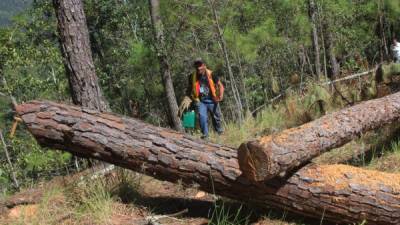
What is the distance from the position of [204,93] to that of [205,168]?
389 cm

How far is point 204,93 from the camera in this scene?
7.64 metres

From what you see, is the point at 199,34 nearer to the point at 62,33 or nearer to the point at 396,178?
the point at 62,33

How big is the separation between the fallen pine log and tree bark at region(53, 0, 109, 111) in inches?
58.2

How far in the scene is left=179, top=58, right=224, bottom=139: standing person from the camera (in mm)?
7535

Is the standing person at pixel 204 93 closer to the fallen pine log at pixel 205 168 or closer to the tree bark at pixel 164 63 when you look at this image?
the fallen pine log at pixel 205 168

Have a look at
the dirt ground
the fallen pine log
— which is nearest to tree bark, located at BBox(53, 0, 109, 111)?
the dirt ground

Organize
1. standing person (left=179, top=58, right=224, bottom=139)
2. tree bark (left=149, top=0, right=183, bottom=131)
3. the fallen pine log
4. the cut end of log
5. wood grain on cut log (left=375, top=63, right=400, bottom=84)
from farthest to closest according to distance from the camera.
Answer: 1. tree bark (left=149, top=0, right=183, bottom=131)
2. standing person (left=179, top=58, right=224, bottom=139)
3. wood grain on cut log (left=375, top=63, right=400, bottom=84)
4. the fallen pine log
5. the cut end of log

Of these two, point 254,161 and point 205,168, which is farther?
point 205,168

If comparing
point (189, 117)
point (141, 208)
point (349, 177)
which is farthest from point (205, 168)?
point (189, 117)

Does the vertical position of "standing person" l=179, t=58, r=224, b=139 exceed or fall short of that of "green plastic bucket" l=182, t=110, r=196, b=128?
it exceeds it

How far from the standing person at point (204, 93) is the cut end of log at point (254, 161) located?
390cm

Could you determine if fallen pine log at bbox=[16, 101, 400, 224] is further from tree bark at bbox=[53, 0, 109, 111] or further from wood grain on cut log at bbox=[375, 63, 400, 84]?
wood grain on cut log at bbox=[375, 63, 400, 84]

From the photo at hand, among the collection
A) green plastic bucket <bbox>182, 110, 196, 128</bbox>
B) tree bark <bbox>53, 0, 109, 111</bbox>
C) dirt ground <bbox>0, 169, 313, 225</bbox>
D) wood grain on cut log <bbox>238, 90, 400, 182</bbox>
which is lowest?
green plastic bucket <bbox>182, 110, 196, 128</bbox>

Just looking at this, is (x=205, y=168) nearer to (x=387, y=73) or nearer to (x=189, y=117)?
(x=387, y=73)
